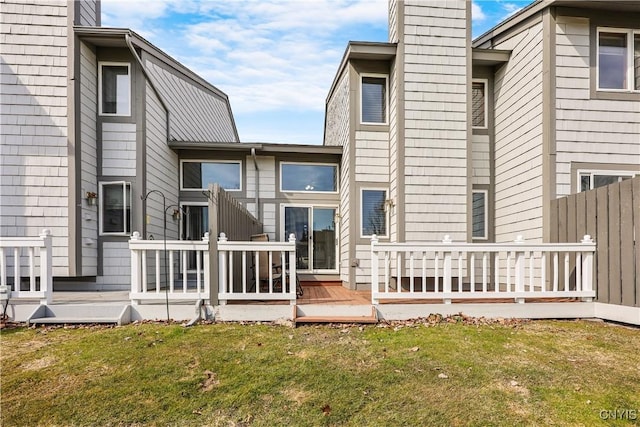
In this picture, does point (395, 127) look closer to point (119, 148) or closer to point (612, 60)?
point (612, 60)

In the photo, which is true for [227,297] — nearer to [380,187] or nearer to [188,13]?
[380,187]

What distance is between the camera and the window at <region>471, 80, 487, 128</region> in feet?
23.8

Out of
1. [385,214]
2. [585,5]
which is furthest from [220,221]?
A: [585,5]

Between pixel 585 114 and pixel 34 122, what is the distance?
10.3m

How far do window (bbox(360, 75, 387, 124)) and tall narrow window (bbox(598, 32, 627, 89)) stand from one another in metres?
4.02

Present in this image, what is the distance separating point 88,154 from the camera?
6.20 m

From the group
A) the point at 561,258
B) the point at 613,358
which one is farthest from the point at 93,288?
the point at 561,258

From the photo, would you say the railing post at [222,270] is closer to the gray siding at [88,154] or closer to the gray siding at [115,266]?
the gray siding at [115,266]

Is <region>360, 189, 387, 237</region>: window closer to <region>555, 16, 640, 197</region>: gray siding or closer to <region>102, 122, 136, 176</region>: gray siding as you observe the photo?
<region>555, 16, 640, 197</region>: gray siding

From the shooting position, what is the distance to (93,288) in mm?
6180

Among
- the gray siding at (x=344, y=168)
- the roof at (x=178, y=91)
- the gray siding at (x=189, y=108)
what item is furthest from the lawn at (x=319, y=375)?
the gray siding at (x=189, y=108)

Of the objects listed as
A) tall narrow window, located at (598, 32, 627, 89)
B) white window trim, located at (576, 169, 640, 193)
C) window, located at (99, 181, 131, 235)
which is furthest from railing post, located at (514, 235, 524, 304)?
window, located at (99, 181, 131, 235)

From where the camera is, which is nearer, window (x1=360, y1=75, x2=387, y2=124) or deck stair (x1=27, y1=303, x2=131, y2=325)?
deck stair (x1=27, y1=303, x2=131, y2=325)

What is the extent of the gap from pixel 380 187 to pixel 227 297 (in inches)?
162
